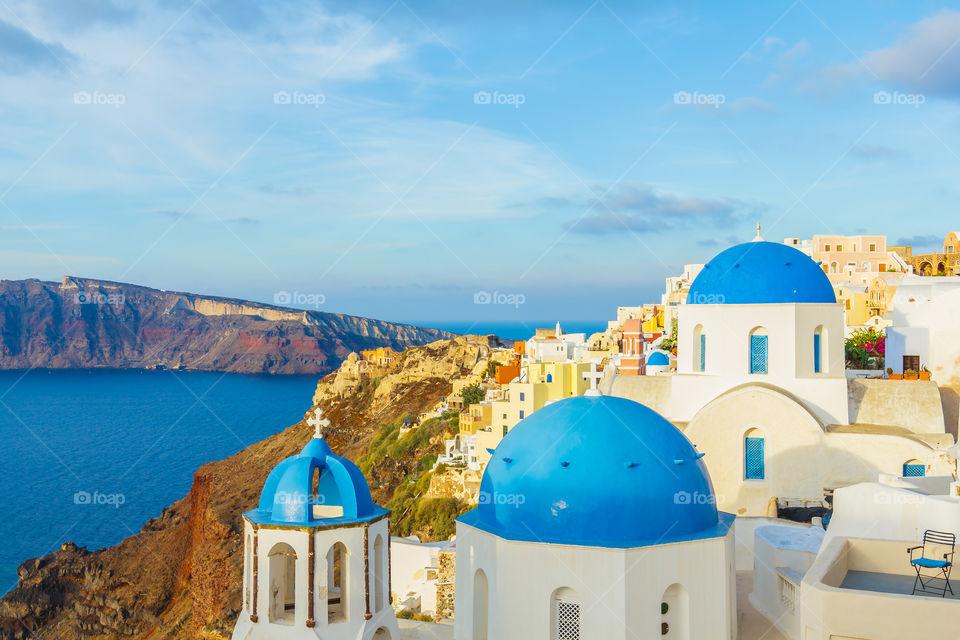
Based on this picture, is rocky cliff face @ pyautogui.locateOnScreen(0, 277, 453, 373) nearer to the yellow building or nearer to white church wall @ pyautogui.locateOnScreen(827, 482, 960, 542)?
the yellow building

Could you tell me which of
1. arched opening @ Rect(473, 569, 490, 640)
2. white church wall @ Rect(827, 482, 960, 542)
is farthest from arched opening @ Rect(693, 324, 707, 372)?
arched opening @ Rect(473, 569, 490, 640)

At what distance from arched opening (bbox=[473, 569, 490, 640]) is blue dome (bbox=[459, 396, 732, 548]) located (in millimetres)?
766

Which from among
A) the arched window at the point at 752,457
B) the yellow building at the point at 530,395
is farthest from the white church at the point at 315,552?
the yellow building at the point at 530,395

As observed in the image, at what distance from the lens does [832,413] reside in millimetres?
19062

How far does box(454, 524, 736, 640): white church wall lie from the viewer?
10.3 m

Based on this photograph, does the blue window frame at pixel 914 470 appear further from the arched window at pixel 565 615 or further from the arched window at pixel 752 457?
the arched window at pixel 565 615

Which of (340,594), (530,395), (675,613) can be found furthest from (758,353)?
(530,395)

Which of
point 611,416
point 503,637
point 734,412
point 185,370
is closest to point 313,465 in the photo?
point 503,637

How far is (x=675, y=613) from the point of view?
35.5 feet

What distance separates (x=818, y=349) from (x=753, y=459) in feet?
10.2

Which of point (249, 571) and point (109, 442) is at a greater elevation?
point (249, 571)

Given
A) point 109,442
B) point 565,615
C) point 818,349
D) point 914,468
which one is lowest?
point 109,442

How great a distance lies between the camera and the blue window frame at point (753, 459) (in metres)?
18.7

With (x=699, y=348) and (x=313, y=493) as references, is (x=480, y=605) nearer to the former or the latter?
(x=313, y=493)
